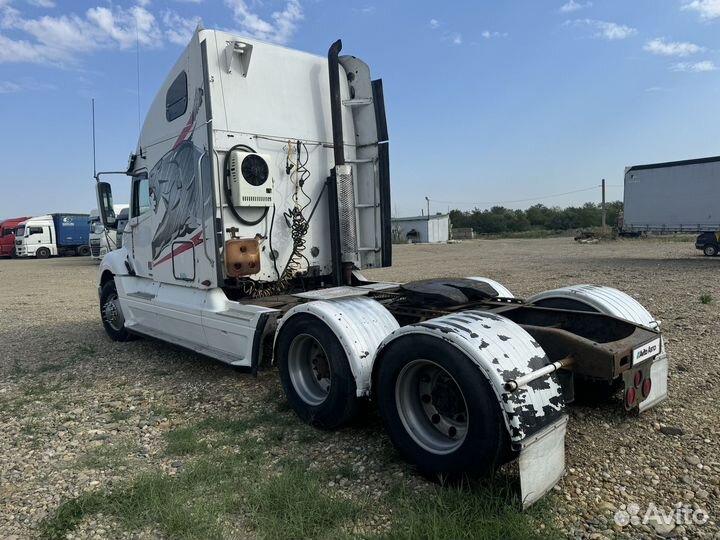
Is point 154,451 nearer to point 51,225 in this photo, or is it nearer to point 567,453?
point 567,453

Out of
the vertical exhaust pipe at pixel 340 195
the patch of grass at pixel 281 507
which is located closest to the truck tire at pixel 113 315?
the vertical exhaust pipe at pixel 340 195

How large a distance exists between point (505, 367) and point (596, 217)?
237 ft

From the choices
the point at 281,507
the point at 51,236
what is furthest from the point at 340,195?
the point at 51,236

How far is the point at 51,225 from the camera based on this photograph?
37.9 m

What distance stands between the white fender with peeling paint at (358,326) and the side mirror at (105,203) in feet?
15.3

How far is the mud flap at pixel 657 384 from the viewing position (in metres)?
3.86

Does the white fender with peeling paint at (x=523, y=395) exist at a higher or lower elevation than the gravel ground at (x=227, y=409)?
higher

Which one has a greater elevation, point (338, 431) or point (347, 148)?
Answer: point (347, 148)

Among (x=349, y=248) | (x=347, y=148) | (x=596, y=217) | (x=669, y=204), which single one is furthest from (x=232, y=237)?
(x=596, y=217)

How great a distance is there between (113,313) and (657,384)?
7.17 m

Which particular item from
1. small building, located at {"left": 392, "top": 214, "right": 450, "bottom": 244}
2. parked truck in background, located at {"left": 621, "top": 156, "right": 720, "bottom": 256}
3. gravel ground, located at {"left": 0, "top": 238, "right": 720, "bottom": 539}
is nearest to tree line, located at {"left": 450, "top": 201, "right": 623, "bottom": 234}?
small building, located at {"left": 392, "top": 214, "right": 450, "bottom": 244}

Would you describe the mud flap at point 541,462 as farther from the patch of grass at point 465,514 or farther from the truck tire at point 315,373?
the truck tire at point 315,373

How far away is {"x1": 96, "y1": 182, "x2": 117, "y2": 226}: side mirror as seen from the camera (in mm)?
7625

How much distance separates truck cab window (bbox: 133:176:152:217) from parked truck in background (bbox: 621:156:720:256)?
2264 centimetres
